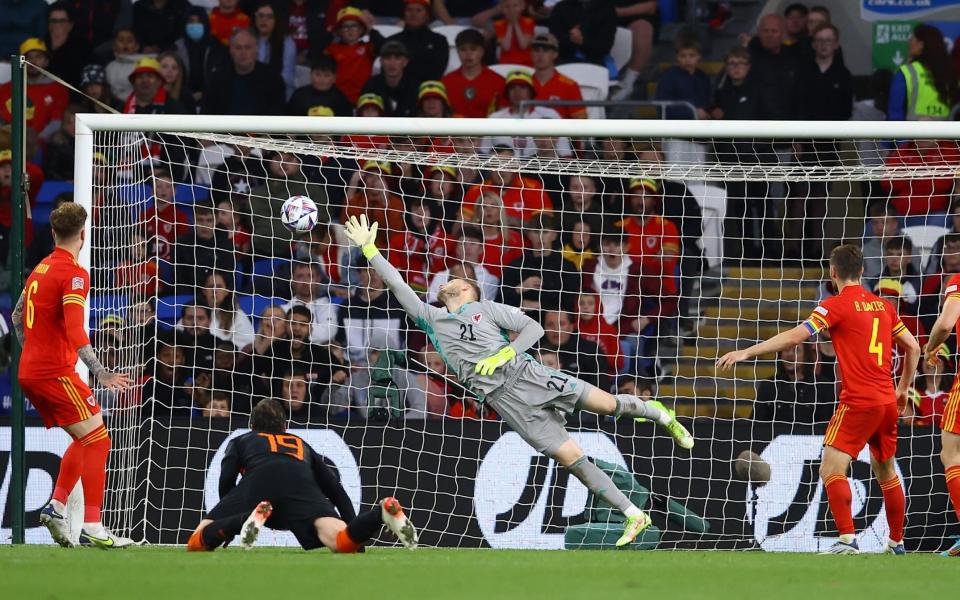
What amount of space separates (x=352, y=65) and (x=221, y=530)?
303 inches

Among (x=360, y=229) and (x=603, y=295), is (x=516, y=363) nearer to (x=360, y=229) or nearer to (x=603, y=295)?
(x=360, y=229)

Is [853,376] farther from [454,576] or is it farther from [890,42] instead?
[890,42]

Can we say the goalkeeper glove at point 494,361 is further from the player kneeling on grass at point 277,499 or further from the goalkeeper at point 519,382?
the player kneeling on grass at point 277,499

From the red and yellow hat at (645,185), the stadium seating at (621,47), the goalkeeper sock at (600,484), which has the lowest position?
the goalkeeper sock at (600,484)

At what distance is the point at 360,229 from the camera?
31.3ft

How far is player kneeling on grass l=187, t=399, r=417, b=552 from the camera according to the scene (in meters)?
8.23

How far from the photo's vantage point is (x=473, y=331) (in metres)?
9.41

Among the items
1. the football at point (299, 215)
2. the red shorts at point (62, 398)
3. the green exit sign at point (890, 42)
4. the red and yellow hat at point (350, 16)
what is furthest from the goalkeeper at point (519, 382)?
the green exit sign at point (890, 42)

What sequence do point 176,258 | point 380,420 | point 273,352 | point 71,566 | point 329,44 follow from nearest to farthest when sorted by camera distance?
point 71,566 → point 380,420 → point 273,352 → point 176,258 → point 329,44

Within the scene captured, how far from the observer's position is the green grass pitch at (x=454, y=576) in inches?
239

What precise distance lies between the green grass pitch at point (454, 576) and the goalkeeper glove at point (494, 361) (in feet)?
4.39

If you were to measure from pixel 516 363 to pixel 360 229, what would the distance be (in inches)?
57.7

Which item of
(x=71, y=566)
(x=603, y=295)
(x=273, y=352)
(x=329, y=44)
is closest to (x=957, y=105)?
(x=603, y=295)

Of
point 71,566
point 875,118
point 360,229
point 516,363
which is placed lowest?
point 71,566
